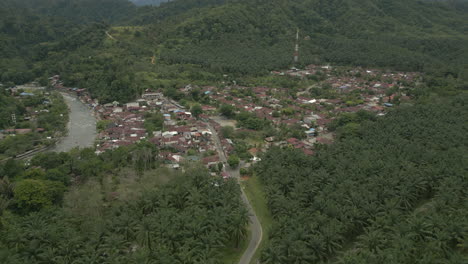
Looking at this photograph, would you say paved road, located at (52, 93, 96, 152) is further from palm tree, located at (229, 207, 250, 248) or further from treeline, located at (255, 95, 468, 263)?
palm tree, located at (229, 207, 250, 248)

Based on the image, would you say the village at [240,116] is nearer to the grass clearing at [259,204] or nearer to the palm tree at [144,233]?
the grass clearing at [259,204]

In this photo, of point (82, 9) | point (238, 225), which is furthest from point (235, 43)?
point (82, 9)

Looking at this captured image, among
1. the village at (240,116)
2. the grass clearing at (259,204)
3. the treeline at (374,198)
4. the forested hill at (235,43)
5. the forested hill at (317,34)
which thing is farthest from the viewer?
the forested hill at (317,34)

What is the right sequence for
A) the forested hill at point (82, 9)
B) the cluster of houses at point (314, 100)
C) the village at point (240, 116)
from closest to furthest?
the village at point (240, 116)
the cluster of houses at point (314, 100)
the forested hill at point (82, 9)

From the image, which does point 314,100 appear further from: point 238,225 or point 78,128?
point 238,225

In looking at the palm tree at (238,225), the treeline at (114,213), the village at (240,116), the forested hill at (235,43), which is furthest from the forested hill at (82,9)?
the palm tree at (238,225)

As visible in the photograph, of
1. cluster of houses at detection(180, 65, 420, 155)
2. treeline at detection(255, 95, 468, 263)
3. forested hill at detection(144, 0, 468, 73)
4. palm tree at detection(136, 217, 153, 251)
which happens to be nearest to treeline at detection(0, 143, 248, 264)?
palm tree at detection(136, 217, 153, 251)

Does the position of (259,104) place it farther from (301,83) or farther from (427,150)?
(427,150)
